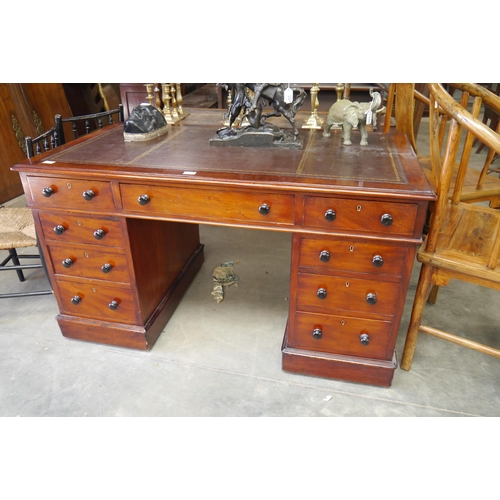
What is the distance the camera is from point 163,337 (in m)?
2.14

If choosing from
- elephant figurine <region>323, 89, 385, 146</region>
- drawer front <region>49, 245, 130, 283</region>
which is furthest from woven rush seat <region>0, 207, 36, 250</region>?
elephant figurine <region>323, 89, 385, 146</region>

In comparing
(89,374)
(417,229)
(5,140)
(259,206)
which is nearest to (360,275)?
(417,229)

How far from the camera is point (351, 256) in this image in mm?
1562

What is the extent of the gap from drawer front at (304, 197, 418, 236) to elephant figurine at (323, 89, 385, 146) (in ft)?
1.43

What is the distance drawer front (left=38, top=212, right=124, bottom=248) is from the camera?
1.74 metres

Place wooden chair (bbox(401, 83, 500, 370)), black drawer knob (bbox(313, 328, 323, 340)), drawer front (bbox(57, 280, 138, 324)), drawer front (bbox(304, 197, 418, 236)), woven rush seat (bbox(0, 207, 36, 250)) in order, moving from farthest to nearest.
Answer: woven rush seat (bbox(0, 207, 36, 250)) < drawer front (bbox(57, 280, 138, 324)) < black drawer knob (bbox(313, 328, 323, 340)) < wooden chair (bbox(401, 83, 500, 370)) < drawer front (bbox(304, 197, 418, 236))

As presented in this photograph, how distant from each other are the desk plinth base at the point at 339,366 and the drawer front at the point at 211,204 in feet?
2.11

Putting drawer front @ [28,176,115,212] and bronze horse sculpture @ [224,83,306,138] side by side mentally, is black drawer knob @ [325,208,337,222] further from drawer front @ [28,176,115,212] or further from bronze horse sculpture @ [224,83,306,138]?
drawer front @ [28,176,115,212]

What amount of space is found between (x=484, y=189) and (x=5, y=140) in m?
3.80

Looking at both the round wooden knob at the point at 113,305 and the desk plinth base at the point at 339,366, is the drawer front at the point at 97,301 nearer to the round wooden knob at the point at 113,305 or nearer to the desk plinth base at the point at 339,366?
the round wooden knob at the point at 113,305

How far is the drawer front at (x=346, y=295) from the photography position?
5.28ft

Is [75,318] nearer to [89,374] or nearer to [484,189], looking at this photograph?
[89,374]

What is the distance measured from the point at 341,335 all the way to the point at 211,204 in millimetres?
783

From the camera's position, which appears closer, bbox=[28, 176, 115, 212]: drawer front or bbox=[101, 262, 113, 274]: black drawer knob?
bbox=[28, 176, 115, 212]: drawer front
